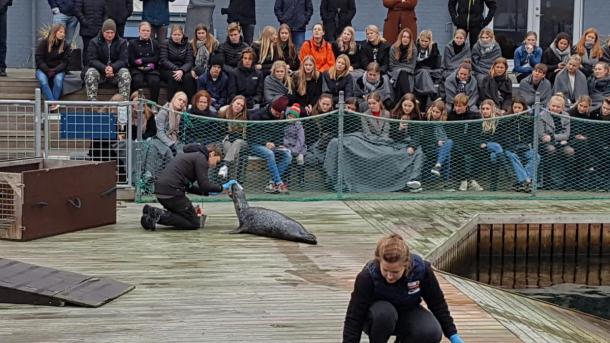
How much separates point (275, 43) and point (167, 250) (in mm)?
5933

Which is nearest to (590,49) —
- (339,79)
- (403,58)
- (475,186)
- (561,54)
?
(561,54)

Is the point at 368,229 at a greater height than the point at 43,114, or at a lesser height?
lesser

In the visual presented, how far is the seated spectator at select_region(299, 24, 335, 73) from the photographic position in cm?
1627

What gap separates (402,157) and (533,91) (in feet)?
9.27

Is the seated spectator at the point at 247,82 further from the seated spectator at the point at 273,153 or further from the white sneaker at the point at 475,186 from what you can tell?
the white sneaker at the point at 475,186

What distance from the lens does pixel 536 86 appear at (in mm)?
16156

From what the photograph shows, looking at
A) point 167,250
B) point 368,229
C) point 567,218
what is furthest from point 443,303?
point 567,218

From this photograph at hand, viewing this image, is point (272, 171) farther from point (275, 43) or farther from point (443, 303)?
point (443, 303)

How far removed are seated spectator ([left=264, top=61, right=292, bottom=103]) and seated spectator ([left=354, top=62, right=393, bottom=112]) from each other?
3.26 ft

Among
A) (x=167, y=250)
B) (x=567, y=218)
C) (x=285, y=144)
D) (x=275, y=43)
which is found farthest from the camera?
(x=275, y=43)

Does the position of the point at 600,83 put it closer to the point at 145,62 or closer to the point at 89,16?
the point at 145,62

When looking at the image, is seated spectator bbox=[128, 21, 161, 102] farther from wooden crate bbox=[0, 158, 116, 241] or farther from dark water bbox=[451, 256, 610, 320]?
dark water bbox=[451, 256, 610, 320]

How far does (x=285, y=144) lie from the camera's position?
556 inches

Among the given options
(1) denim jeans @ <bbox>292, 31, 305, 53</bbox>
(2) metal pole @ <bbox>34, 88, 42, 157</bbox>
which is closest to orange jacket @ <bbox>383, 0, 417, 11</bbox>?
(1) denim jeans @ <bbox>292, 31, 305, 53</bbox>
